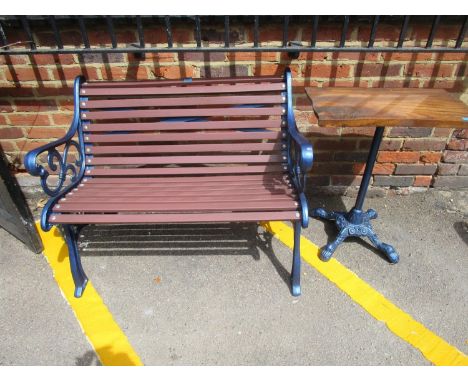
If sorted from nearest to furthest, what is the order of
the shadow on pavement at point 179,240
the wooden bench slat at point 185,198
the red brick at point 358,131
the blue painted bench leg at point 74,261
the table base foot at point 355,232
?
the wooden bench slat at point 185,198
the blue painted bench leg at point 74,261
the table base foot at point 355,232
the shadow on pavement at point 179,240
the red brick at point 358,131

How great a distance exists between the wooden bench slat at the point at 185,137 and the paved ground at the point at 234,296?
67 cm

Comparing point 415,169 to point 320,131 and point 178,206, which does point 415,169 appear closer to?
point 320,131

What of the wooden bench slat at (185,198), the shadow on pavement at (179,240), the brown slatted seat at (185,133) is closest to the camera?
the wooden bench slat at (185,198)

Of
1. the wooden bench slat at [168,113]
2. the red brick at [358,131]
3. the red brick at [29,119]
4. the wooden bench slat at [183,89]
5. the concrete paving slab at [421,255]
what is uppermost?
the wooden bench slat at [183,89]

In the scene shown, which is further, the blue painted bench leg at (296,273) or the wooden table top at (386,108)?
the blue painted bench leg at (296,273)

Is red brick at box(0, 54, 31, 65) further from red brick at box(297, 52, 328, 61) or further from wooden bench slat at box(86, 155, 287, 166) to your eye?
red brick at box(297, 52, 328, 61)

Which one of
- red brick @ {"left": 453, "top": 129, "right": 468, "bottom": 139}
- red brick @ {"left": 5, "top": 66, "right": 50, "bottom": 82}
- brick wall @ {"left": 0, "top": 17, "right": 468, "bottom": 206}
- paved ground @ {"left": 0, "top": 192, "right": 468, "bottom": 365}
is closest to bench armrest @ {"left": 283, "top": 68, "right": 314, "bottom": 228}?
brick wall @ {"left": 0, "top": 17, "right": 468, "bottom": 206}

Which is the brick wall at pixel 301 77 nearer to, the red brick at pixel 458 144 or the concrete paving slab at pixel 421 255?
the red brick at pixel 458 144

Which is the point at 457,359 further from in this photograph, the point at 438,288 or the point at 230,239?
the point at 230,239

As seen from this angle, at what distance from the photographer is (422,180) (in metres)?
2.67

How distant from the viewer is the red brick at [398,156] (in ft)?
8.32

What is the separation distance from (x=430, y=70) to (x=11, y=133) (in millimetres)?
2901

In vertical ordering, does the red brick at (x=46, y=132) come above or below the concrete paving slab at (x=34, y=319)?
above

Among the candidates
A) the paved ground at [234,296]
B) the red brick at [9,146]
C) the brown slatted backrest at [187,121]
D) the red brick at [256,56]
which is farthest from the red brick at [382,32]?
the red brick at [9,146]
